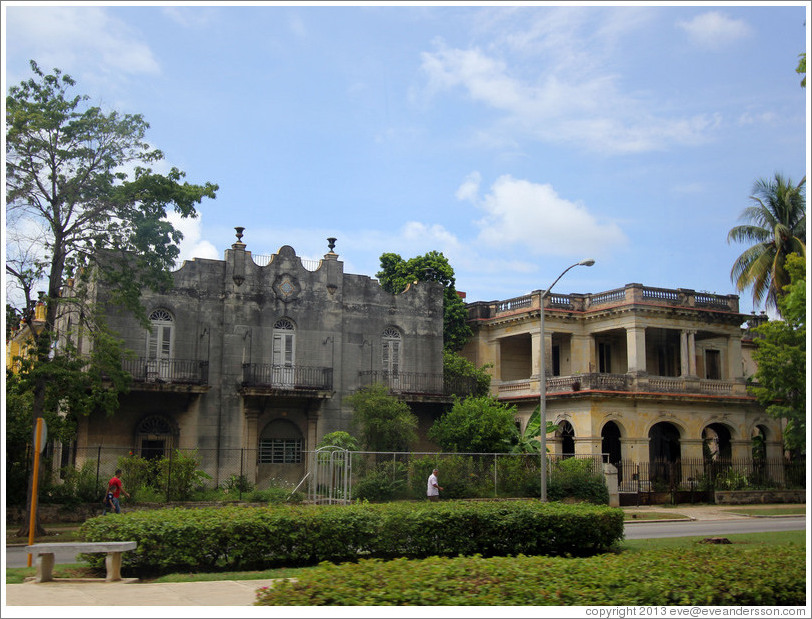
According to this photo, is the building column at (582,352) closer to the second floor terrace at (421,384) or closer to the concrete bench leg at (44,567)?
the second floor terrace at (421,384)

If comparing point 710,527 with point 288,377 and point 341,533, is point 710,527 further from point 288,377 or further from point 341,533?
point 288,377

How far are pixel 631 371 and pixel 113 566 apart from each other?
98.1 ft

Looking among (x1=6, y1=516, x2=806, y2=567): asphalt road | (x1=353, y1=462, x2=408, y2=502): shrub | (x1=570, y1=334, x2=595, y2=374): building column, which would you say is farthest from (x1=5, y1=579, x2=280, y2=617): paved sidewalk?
(x1=570, y1=334, x2=595, y2=374): building column

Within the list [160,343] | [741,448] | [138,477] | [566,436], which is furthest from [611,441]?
[138,477]

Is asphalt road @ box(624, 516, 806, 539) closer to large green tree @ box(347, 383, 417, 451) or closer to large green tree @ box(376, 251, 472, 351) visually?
large green tree @ box(347, 383, 417, 451)

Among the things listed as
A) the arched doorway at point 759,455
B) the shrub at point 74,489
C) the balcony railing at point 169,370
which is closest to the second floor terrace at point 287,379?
the balcony railing at point 169,370

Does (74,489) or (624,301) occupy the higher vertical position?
(624,301)

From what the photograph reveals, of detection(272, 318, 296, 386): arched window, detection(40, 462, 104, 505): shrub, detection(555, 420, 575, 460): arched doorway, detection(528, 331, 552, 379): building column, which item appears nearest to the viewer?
detection(40, 462, 104, 505): shrub

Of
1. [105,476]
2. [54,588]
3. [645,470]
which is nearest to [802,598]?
[54,588]

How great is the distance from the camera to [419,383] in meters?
36.8

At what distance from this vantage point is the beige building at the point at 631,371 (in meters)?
38.5

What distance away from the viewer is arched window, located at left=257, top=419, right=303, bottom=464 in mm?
33469

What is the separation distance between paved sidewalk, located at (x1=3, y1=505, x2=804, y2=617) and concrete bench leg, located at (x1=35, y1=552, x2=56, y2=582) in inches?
5.9

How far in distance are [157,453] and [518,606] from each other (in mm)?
24933
